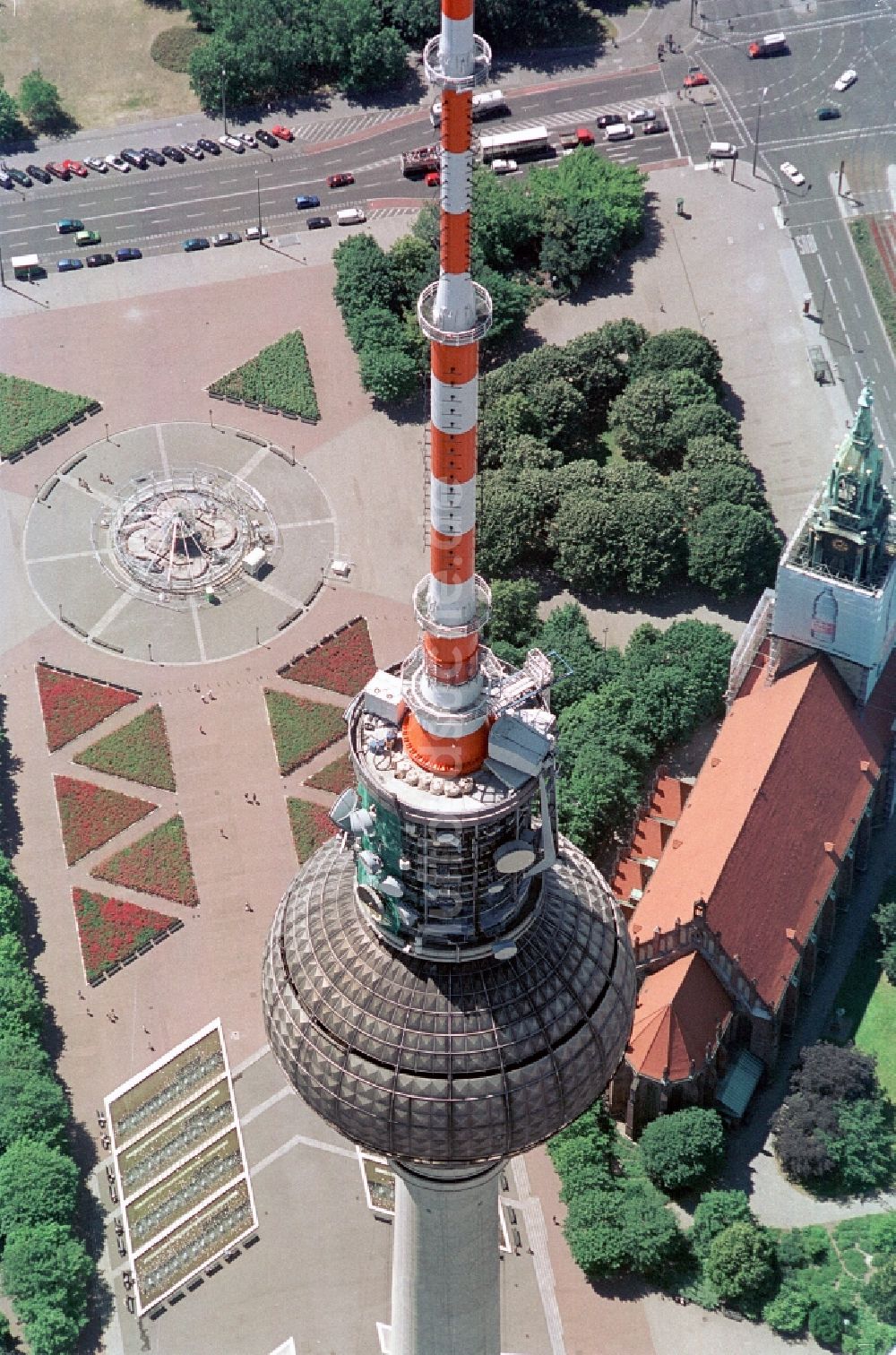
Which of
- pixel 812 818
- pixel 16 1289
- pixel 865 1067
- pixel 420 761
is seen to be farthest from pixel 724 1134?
pixel 420 761

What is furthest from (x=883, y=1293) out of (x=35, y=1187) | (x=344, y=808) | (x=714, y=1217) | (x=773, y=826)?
(x=344, y=808)

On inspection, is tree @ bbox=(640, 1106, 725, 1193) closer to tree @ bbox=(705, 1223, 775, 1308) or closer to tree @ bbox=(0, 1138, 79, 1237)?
tree @ bbox=(705, 1223, 775, 1308)

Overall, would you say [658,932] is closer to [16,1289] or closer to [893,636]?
[893,636]

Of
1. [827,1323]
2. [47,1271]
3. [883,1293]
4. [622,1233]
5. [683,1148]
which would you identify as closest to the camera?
[827,1323]

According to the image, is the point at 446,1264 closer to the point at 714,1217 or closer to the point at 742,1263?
the point at 742,1263

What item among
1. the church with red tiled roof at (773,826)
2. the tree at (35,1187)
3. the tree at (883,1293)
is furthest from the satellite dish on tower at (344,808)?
the tree at (883,1293)
